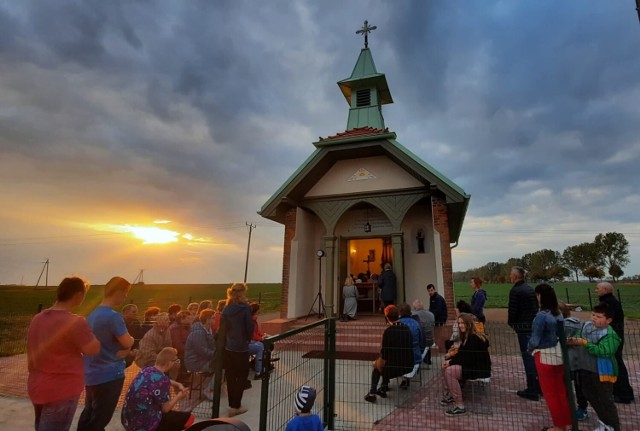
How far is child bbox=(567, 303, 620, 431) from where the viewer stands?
3637mm

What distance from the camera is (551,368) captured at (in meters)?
3.83

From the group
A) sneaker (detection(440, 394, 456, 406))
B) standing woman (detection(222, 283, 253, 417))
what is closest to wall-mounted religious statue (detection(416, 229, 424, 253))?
sneaker (detection(440, 394, 456, 406))

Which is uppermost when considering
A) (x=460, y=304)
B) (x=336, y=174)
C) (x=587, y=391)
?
(x=336, y=174)

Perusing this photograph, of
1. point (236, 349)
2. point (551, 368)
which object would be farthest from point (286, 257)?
point (551, 368)

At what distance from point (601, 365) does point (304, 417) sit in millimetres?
3365

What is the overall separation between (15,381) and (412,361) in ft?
24.2

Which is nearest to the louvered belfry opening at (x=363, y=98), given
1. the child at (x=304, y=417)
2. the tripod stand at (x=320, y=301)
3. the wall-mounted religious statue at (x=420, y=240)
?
the wall-mounted religious statue at (x=420, y=240)

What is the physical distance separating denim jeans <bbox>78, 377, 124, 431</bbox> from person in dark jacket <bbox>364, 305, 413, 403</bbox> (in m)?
3.35

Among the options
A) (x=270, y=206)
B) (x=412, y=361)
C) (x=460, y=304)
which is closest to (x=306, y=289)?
(x=270, y=206)

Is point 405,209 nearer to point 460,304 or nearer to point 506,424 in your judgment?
point 460,304

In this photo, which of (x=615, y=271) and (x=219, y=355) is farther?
(x=615, y=271)

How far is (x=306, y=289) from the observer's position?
37.1 ft

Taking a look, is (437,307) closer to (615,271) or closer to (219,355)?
(219,355)

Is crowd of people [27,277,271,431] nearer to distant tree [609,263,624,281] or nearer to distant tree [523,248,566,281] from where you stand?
distant tree [609,263,624,281]
